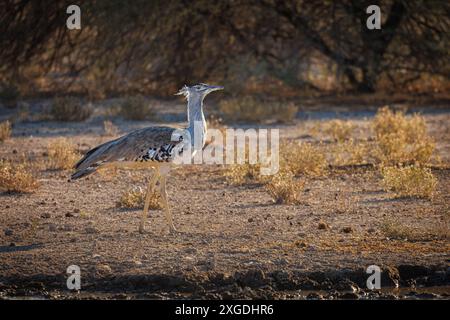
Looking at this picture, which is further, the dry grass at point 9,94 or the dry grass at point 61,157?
the dry grass at point 9,94

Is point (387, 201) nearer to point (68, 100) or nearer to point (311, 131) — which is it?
point (311, 131)

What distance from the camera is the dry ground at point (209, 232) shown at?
6.49 meters

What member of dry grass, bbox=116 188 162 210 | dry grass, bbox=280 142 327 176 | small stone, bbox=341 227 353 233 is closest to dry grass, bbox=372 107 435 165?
dry grass, bbox=280 142 327 176

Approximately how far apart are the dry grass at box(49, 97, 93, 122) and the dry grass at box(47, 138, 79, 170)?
10.7 ft

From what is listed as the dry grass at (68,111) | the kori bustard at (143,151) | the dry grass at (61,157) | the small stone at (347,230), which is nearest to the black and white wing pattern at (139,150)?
the kori bustard at (143,151)

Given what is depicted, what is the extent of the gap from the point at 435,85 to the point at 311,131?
5022mm

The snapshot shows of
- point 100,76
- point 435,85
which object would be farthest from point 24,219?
point 435,85

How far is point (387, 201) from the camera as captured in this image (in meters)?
8.92

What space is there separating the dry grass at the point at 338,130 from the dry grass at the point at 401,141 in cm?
39

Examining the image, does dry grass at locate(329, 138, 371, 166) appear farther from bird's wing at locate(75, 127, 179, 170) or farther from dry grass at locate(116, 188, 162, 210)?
bird's wing at locate(75, 127, 179, 170)

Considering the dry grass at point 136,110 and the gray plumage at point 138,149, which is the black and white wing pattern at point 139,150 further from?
the dry grass at point 136,110

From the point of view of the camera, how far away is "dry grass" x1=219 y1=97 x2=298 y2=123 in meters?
14.4

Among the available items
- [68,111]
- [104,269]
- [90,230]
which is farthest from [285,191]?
[68,111]

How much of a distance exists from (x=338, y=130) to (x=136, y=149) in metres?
5.88
